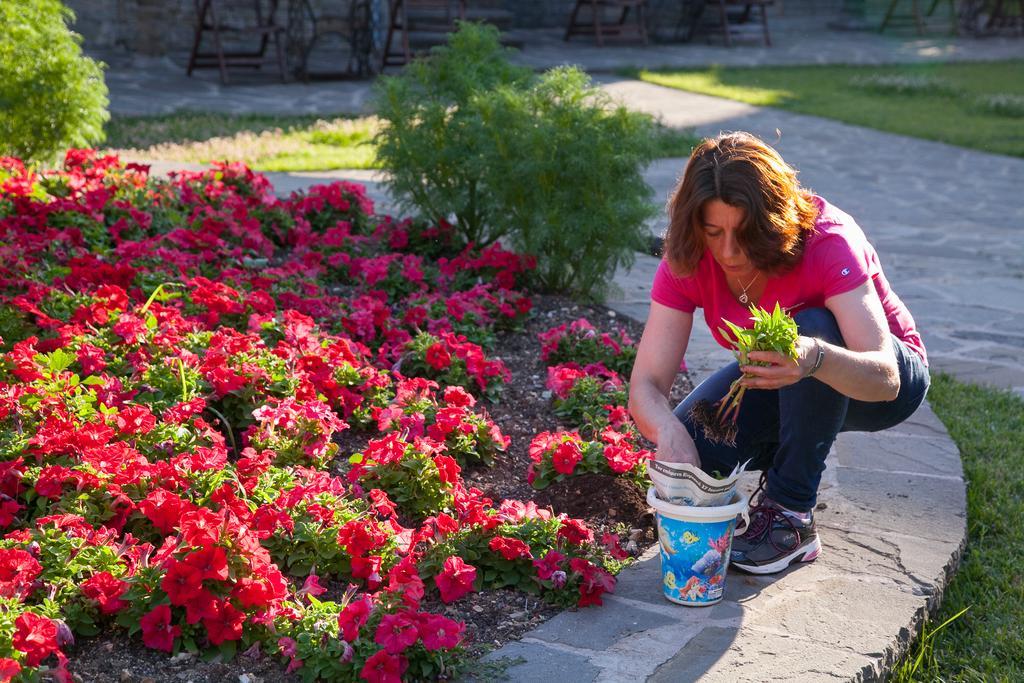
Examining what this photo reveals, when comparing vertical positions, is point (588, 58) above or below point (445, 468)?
above

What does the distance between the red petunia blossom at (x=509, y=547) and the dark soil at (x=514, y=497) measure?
11 centimetres

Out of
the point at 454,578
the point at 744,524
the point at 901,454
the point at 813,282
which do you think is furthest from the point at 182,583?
the point at 901,454

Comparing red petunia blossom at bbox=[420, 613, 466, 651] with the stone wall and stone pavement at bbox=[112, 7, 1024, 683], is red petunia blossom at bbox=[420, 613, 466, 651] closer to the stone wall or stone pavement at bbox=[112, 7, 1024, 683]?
stone pavement at bbox=[112, 7, 1024, 683]

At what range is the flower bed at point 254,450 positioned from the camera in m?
2.31

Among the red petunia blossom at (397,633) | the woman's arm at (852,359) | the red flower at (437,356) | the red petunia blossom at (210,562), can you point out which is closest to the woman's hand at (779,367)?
the woman's arm at (852,359)

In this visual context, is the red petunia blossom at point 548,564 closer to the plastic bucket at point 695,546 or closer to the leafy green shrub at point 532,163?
the plastic bucket at point 695,546

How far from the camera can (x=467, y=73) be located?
17.4ft

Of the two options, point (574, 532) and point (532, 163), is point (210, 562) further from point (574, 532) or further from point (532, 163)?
point (532, 163)

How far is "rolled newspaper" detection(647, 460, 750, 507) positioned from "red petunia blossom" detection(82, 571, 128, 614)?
114 centimetres

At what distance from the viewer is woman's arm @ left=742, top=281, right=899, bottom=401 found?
92.1 inches

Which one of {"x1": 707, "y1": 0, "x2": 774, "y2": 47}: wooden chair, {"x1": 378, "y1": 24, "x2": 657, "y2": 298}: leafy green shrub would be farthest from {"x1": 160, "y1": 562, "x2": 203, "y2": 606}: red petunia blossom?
{"x1": 707, "y1": 0, "x2": 774, "y2": 47}: wooden chair

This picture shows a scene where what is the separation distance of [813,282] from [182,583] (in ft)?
4.92

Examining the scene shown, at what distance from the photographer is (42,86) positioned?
5.73 metres

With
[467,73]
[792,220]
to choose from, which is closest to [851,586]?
[792,220]
